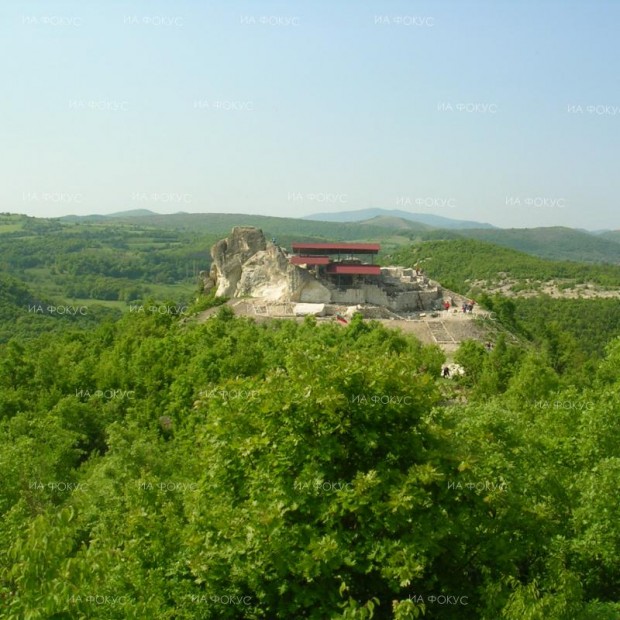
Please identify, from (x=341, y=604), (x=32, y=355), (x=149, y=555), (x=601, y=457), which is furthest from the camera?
(x=32, y=355)

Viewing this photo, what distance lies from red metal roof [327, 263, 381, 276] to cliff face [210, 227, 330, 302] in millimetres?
2550

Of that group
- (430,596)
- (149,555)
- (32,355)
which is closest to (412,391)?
(430,596)

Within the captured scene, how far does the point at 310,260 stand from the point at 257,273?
17.2 feet

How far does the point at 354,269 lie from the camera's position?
6638 cm

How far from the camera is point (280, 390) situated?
48.1ft

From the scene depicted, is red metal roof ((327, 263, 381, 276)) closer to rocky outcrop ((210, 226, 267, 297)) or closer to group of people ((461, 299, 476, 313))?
rocky outcrop ((210, 226, 267, 297))

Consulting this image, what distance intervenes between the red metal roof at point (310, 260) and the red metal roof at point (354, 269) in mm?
829

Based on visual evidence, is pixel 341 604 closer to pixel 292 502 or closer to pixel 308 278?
pixel 292 502

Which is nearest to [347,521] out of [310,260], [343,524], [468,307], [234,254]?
[343,524]

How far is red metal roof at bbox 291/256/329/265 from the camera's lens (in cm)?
6581

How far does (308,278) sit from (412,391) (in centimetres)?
5016

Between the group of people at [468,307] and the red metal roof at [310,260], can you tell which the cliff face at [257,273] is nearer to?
the red metal roof at [310,260]

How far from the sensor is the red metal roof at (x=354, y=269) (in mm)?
66125

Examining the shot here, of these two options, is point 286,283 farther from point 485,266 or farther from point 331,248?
point 485,266
